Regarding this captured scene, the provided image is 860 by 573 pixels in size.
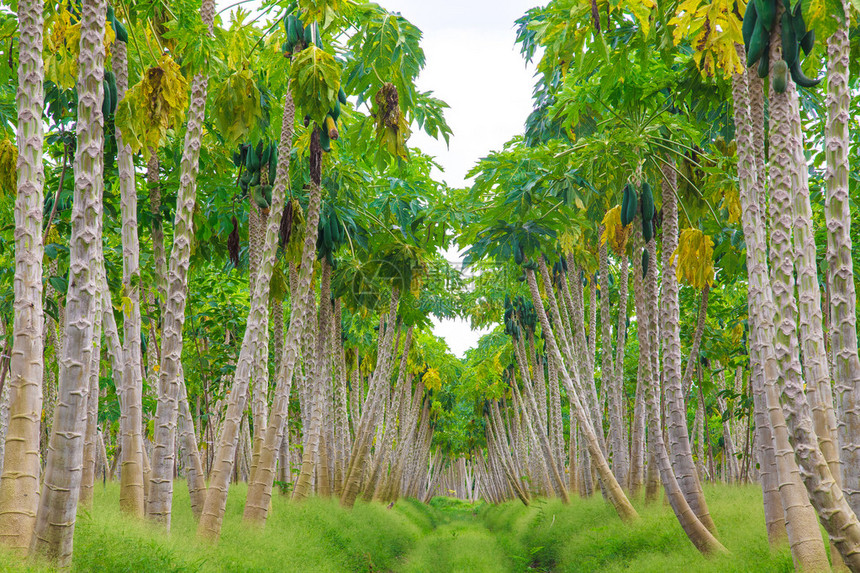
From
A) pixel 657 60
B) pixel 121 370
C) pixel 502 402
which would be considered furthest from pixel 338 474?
pixel 502 402

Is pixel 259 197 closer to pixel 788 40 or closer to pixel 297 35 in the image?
pixel 297 35

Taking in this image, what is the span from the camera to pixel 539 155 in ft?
30.2

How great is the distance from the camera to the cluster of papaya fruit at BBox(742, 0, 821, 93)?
4.77 meters

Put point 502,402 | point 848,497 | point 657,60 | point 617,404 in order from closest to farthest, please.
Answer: point 848,497 → point 657,60 → point 617,404 → point 502,402

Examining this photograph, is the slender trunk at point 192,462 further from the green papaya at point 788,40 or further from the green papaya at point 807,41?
the green papaya at point 807,41

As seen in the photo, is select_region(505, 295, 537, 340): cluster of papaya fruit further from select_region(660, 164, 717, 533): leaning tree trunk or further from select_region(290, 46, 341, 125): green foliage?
select_region(290, 46, 341, 125): green foliage

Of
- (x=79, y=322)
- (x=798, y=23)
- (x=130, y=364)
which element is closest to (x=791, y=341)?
(x=798, y=23)

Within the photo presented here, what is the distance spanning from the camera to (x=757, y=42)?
489 cm

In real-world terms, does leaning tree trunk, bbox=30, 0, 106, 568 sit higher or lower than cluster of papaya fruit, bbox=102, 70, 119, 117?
lower

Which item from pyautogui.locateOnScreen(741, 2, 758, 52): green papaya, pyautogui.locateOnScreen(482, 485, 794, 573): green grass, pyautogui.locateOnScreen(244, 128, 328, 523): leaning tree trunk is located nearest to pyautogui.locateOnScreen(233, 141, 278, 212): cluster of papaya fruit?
pyautogui.locateOnScreen(244, 128, 328, 523): leaning tree trunk

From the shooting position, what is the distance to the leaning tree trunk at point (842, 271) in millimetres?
4574

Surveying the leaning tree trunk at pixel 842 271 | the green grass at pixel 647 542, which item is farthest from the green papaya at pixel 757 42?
the green grass at pixel 647 542

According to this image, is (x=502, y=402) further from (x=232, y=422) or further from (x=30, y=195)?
(x=30, y=195)

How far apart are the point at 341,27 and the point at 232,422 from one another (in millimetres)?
5381
